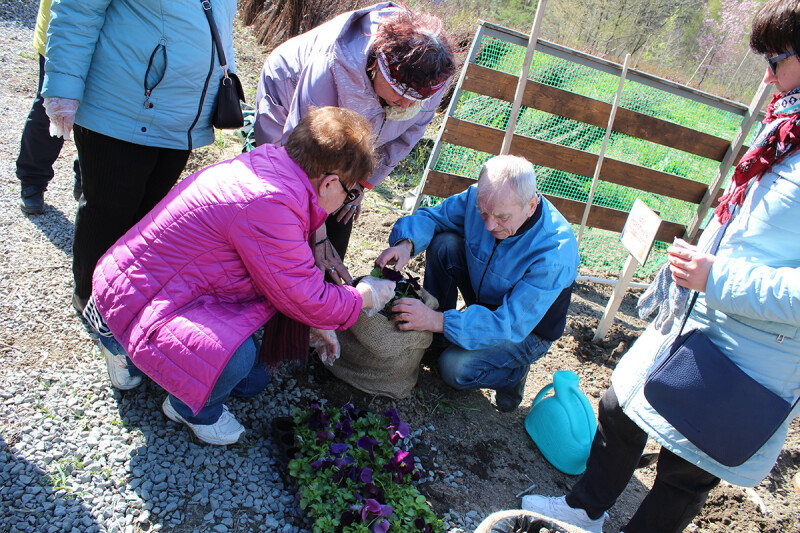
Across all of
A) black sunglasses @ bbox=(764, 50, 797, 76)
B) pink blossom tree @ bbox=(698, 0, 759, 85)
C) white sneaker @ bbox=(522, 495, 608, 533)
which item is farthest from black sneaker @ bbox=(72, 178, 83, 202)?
pink blossom tree @ bbox=(698, 0, 759, 85)

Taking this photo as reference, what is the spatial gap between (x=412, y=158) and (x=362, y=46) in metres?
3.75

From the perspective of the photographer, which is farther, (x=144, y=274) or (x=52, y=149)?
(x=52, y=149)

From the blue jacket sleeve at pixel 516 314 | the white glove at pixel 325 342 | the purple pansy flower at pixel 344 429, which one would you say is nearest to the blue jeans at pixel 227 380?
the white glove at pixel 325 342

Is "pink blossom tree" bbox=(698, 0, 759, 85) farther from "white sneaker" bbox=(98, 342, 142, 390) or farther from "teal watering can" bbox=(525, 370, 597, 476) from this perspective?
"white sneaker" bbox=(98, 342, 142, 390)

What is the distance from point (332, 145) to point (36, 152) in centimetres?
231

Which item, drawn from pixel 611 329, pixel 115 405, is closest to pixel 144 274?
pixel 115 405

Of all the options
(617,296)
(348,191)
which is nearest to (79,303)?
(348,191)

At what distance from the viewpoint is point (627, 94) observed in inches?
222

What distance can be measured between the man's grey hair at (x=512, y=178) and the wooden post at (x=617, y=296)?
143 cm

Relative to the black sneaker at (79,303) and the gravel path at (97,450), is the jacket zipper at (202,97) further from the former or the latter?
the gravel path at (97,450)

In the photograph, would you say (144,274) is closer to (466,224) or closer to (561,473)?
(466,224)

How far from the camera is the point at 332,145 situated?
1.76 meters

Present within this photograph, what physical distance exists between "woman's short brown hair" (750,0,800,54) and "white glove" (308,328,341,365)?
5.92 feet

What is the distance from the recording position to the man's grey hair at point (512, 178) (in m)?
2.31
